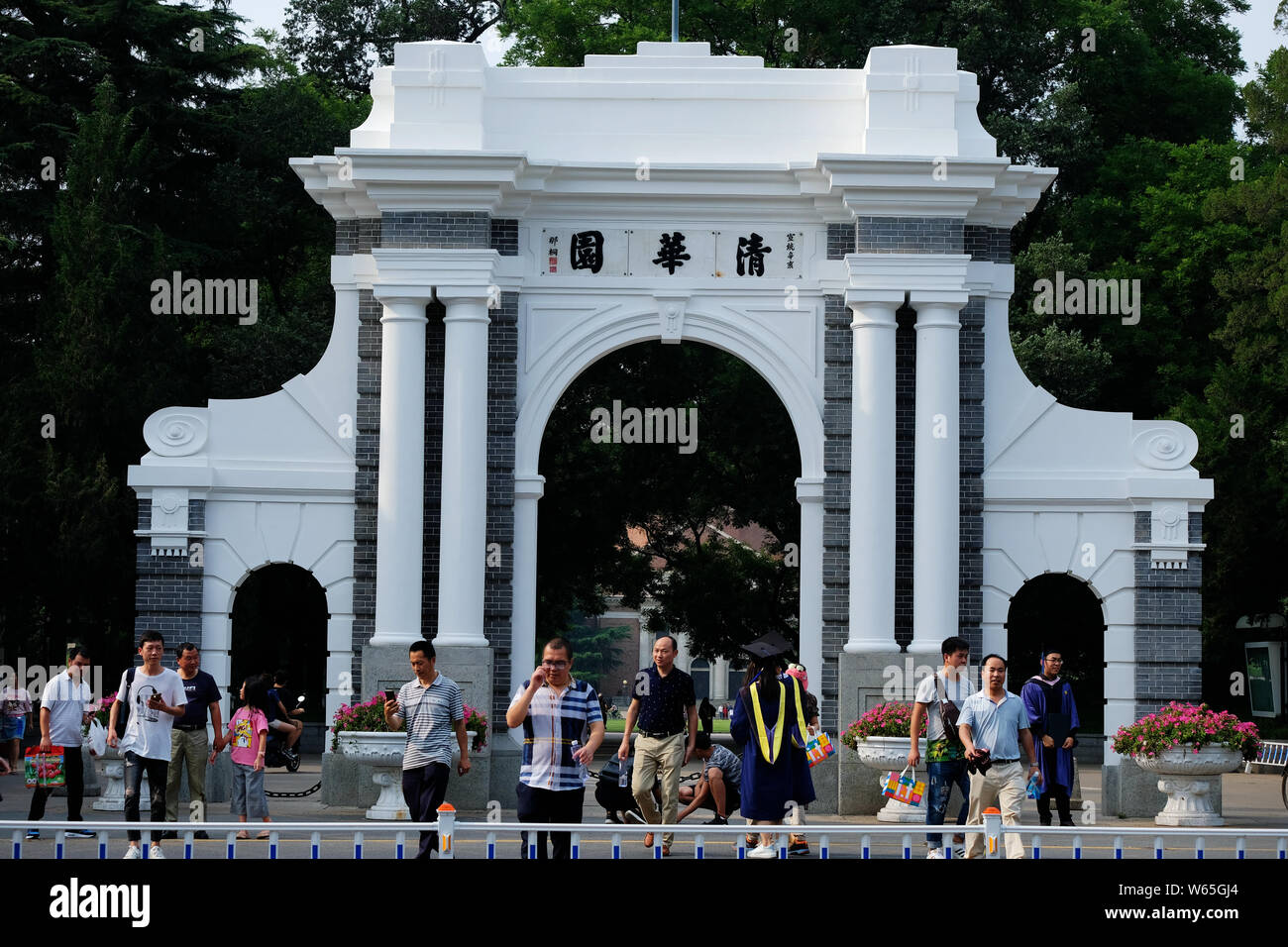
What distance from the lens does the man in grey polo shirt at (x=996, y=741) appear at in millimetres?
12477

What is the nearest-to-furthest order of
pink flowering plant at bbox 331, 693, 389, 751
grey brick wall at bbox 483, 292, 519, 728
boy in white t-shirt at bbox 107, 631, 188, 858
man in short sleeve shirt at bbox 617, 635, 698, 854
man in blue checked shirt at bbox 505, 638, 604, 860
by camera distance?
man in blue checked shirt at bbox 505, 638, 604, 860 < man in short sleeve shirt at bbox 617, 635, 698, 854 < boy in white t-shirt at bbox 107, 631, 188, 858 < pink flowering plant at bbox 331, 693, 389, 751 < grey brick wall at bbox 483, 292, 519, 728

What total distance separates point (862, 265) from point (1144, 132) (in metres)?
22.5

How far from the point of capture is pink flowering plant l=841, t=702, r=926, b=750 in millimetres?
18094

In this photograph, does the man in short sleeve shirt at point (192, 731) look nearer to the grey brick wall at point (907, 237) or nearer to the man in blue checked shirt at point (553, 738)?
the man in blue checked shirt at point (553, 738)

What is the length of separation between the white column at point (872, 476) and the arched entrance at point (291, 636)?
1304cm

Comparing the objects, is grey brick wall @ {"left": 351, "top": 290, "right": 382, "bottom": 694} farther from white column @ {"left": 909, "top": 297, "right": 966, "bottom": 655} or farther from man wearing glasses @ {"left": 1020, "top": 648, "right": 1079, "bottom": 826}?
man wearing glasses @ {"left": 1020, "top": 648, "right": 1079, "bottom": 826}

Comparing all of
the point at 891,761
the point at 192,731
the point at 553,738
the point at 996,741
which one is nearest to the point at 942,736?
the point at 996,741

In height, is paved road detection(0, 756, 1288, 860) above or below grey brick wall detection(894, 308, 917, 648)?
below

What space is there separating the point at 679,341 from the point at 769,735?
768 centimetres

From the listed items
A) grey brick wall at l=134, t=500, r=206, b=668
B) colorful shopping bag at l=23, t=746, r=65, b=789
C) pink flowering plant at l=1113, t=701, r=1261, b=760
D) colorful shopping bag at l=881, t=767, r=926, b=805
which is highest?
grey brick wall at l=134, t=500, r=206, b=668

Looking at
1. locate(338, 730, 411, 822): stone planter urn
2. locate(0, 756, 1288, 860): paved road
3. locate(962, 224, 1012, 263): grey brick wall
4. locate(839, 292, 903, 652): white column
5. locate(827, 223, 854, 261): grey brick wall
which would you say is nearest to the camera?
locate(0, 756, 1288, 860): paved road

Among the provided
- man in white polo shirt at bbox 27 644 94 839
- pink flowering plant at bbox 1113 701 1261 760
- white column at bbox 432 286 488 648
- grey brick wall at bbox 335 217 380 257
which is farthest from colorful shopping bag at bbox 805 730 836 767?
grey brick wall at bbox 335 217 380 257

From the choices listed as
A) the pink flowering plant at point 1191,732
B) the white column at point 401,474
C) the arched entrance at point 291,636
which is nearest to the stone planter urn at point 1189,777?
the pink flowering plant at point 1191,732

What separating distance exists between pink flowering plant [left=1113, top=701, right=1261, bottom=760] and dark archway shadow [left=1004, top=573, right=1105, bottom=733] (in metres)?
13.4
